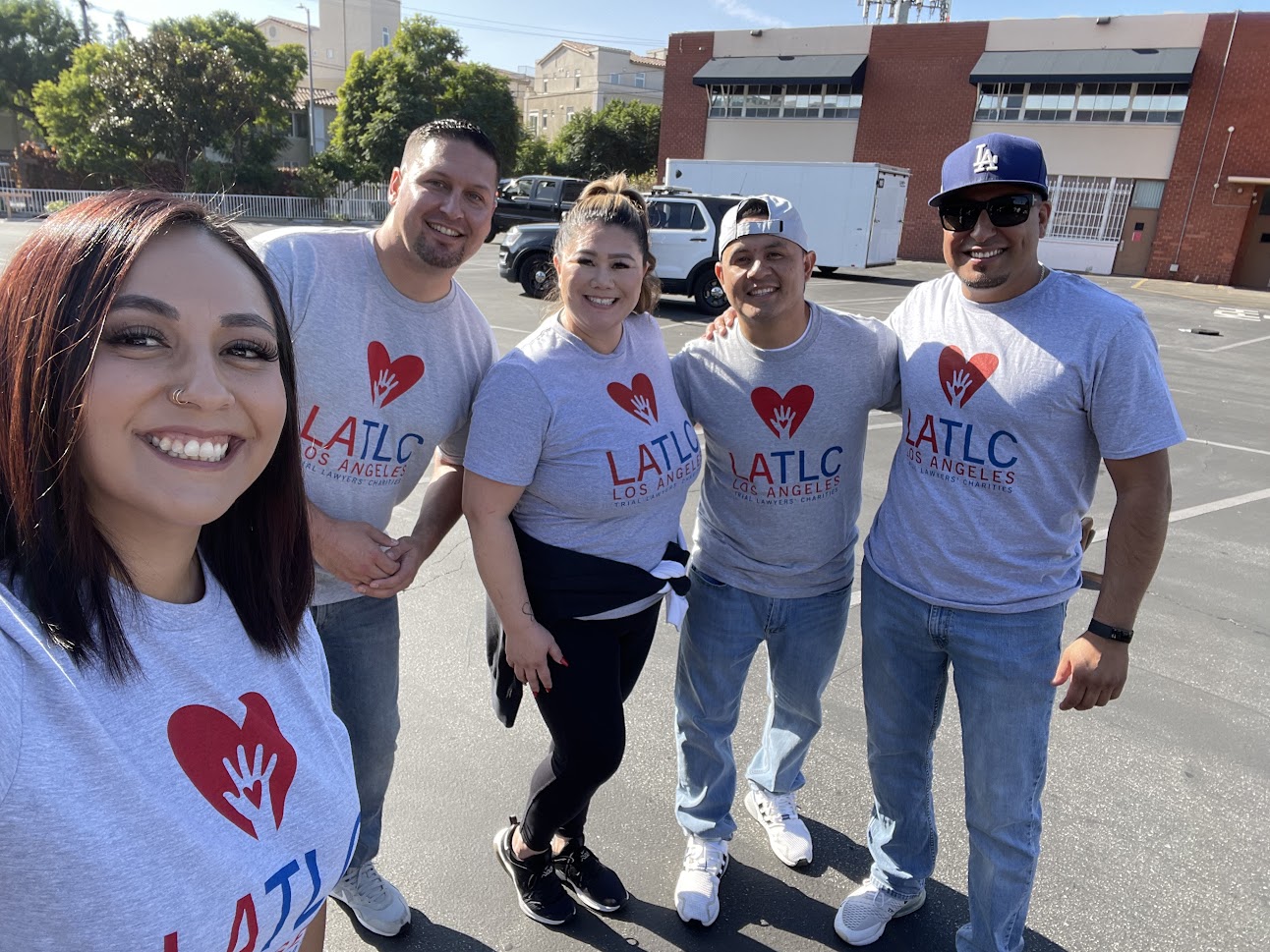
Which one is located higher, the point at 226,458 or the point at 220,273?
the point at 220,273

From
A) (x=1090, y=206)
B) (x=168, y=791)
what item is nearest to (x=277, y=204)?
(x=1090, y=206)

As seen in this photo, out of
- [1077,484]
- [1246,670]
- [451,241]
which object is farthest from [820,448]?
[1246,670]

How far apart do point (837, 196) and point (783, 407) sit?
19.2 meters

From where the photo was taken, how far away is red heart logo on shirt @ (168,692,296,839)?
104 centimetres

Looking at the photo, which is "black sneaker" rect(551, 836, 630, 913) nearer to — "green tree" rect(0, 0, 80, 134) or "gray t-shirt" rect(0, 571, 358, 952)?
"gray t-shirt" rect(0, 571, 358, 952)

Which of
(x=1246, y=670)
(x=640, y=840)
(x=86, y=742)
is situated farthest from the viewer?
(x=1246, y=670)

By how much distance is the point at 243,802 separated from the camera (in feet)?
→ 3.57

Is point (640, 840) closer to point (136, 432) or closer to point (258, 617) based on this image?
point (258, 617)

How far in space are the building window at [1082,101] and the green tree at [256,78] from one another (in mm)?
27101

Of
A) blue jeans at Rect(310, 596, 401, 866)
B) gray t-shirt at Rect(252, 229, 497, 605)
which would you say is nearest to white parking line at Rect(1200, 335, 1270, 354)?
gray t-shirt at Rect(252, 229, 497, 605)

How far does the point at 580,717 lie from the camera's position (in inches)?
84.4

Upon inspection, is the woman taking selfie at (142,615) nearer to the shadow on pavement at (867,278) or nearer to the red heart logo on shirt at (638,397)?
the red heart logo on shirt at (638,397)

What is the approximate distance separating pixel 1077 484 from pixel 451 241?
1.73 meters

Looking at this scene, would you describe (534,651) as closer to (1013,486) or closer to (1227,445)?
(1013,486)
